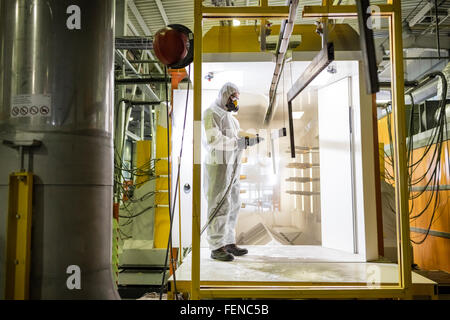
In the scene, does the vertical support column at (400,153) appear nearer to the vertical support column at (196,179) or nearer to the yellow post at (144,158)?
the vertical support column at (196,179)

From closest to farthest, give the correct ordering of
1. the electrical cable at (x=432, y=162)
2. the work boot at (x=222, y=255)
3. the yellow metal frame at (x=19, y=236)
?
the yellow metal frame at (x=19, y=236)
the work boot at (x=222, y=255)
the electrical cable at (x=432, y=162)

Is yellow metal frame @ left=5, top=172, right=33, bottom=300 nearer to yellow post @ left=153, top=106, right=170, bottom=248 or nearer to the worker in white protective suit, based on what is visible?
the worker in white protective suit

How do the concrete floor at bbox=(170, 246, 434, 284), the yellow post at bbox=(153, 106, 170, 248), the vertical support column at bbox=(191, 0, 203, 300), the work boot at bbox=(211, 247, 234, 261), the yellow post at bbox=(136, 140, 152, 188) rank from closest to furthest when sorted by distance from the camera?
the vertical support column at bbox=(191, 0, 203, 300) < the concrete floor at bbox=(170, 246, 434, 284) < the work boot at bbox=(211, 247, 234, 261) < the yellow post at bbox=(153, 106, 170, 248) < the yellow post at bbox=(136, 140, 152, 188)

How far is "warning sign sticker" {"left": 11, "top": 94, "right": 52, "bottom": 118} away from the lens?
169cm

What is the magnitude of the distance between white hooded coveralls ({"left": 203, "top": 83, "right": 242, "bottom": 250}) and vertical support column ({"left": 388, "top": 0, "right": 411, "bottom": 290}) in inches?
58.5

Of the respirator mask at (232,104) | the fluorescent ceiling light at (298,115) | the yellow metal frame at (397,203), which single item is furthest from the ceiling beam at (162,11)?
the yellow metal frame at (397,203)

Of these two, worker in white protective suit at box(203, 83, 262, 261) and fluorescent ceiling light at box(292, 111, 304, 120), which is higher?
fluorescent ceiling light at box(292, 111, 304, 120)

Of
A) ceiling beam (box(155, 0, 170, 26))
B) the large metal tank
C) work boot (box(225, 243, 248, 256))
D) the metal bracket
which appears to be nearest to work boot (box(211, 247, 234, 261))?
work boot (box(225, 243, 248, 256))

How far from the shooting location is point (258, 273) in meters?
2.40

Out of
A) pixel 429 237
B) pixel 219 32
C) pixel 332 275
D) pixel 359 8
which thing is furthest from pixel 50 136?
pixel 429 237

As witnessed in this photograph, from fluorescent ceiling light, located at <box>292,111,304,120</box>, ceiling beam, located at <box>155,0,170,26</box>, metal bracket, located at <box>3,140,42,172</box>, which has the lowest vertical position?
metal bracket, located at <box>3,140,42,172</box>

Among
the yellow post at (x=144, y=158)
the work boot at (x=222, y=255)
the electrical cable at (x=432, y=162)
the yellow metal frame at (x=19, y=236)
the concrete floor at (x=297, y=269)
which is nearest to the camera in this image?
the yellow metal frame at (x=19, y=236)

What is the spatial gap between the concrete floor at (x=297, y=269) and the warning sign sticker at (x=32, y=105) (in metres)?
1.39

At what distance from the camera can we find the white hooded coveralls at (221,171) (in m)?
2.91
